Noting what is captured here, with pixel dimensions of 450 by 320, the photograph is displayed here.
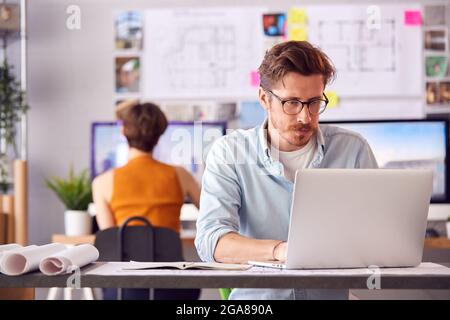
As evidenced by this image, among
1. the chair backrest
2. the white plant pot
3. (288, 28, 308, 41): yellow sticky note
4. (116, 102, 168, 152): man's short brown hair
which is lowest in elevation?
the white plant pot

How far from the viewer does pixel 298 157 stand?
1.92 meters

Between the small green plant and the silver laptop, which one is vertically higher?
the silver laptop

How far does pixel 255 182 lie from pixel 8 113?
7.50 ft

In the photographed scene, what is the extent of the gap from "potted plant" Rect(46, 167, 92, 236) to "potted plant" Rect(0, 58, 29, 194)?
0.74 ft

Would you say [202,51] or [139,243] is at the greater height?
[202,51]

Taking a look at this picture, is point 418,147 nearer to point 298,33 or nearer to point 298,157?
point 298,33

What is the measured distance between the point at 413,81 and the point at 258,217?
216cm

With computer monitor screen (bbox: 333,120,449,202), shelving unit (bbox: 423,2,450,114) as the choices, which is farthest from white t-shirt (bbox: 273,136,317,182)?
shelving unit (bbox: 423,2,450,114)

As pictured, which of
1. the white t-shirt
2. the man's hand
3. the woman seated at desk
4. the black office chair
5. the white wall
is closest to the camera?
the man's hand

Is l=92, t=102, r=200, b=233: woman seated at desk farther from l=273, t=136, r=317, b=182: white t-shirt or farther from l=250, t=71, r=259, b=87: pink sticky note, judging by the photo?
l=250, t=71, r=259, b=87: pink sticky note

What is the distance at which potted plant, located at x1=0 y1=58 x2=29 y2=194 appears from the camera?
12.4 ft

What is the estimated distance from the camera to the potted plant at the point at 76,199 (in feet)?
11.6

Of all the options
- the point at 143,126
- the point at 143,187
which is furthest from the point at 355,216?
the point at 143,126

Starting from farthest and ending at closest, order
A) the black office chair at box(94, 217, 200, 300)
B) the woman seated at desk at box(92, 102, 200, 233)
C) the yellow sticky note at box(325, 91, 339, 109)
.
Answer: the yellow sticky note at box(325, 91, 339, 109)
the woman seated at desk at box(92, 102, 200, 233)
the black office chair at box(94, 217, 200, 300)
